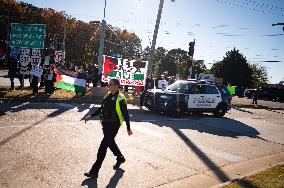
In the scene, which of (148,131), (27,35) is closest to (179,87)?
(148,131)

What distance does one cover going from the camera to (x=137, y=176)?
21.9 ft

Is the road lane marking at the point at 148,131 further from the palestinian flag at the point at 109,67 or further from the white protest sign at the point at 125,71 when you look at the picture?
the white protest sign at the point at 125,71

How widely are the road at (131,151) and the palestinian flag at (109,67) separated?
5796mm

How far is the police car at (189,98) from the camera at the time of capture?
1520cm

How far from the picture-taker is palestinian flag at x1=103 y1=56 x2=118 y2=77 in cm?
1973

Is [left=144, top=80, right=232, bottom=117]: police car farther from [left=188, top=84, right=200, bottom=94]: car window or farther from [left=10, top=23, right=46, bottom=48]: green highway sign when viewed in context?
[left=10, top=23, right=46, bottom=48]: green highway sign

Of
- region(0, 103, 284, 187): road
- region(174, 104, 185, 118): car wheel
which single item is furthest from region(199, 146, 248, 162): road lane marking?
region(174, 104, 185, 118): car wheel

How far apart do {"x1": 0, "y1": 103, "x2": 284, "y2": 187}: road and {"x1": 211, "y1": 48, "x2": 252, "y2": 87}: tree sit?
54166 millimetres

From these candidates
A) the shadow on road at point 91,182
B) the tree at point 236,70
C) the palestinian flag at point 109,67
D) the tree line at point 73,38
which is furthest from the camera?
the tree at point 236,70

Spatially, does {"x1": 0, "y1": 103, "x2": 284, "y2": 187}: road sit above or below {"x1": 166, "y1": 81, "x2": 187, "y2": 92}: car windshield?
below

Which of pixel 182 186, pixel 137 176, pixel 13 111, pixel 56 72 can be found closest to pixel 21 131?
pixel 13 111

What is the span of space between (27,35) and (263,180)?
14.3 metres

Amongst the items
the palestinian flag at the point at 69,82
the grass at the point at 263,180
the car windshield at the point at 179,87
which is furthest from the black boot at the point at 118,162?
the palestinian flag at the point at 69,82

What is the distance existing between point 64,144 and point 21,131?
156 cm
